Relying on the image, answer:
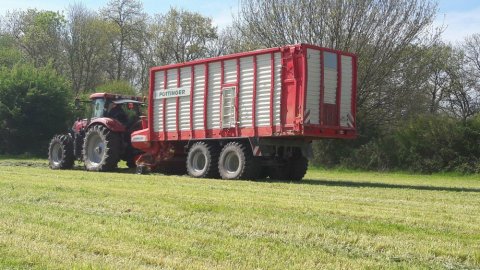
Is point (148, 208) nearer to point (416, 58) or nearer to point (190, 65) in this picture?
point (190, 65)

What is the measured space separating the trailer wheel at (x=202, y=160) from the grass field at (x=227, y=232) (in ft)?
21.3

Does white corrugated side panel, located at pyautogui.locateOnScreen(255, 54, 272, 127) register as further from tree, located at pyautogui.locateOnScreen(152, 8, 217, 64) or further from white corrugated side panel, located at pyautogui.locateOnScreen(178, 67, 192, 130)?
tree, located at pyautogui.locateOnScreen(152, 8, 217, 64)

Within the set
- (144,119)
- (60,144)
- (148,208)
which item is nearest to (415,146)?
(144,119)

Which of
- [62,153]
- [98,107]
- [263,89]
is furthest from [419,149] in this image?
[62,153]

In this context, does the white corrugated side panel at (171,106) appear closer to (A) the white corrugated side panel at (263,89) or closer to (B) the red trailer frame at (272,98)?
(B) the red trailer frame at (272,98)

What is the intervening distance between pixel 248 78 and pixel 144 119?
4.70 meters

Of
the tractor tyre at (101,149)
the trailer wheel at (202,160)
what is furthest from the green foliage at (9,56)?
the trailer wheel at (202,160)

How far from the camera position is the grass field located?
17.5ft

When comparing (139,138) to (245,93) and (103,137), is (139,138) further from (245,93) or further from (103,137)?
(245,93)

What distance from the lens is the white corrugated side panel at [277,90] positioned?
15.8 metres

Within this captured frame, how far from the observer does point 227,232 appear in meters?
6.67

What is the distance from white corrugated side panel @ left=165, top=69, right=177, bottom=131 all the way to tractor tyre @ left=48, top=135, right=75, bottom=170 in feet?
15.0

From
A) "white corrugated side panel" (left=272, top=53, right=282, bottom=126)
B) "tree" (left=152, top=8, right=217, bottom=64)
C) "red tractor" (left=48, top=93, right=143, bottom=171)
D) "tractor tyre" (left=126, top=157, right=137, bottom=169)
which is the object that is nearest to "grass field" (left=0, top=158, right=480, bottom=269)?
"white corrugated side panel" (left=272, top=53, right=282, bottom=126)

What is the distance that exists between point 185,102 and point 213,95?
3.74 feet
